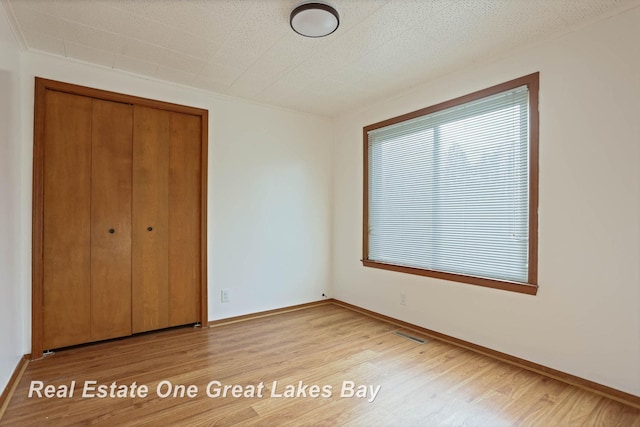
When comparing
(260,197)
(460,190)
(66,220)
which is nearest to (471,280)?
(460,190)

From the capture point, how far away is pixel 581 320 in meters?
2.21

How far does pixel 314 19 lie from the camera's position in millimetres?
2080

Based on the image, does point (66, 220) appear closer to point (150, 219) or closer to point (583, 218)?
point (150, 219)

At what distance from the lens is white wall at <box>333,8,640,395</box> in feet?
6.66

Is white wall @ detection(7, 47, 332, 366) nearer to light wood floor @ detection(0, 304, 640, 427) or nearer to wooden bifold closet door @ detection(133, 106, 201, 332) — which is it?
wooden bifold closet door @ detection(133, 106, 201, 332)

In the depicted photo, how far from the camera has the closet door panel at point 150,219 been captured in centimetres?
308

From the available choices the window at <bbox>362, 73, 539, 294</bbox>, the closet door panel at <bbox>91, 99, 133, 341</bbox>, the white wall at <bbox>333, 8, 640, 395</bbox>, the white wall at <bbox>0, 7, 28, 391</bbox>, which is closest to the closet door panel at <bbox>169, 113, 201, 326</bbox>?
the closet door panel at <bbox>91, 99, 133, 341</bbox>

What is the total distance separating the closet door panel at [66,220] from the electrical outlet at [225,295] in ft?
3.81

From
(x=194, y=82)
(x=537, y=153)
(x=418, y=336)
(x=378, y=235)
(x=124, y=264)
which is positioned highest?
(x=194, y=82)

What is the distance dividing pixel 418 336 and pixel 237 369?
5.56ft

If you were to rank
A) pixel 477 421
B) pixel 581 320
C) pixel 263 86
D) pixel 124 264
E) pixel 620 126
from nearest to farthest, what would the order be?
pixel 477 421 < pixel 620 126 < pixel 581 320 < pixel 124 264 < pixel 263 86

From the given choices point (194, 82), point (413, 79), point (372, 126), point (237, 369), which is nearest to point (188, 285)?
point (237, 369)

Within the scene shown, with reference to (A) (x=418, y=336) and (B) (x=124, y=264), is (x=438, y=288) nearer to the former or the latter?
(A) (x=418, y=336)

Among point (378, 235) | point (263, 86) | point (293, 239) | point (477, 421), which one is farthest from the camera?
point (293, 239)
